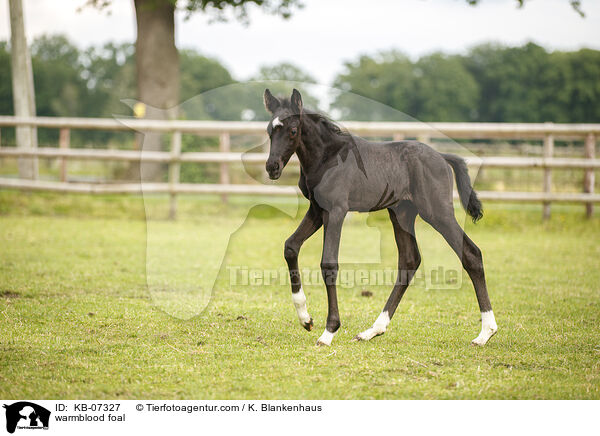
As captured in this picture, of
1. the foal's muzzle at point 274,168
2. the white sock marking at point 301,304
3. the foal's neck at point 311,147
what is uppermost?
the foal's neck at point 311,147

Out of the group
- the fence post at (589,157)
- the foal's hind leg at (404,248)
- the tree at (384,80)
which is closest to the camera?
the foal's hind leg at (404,248)

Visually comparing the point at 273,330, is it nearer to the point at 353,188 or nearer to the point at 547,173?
the point at 353,188

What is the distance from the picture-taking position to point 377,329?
4.54 m

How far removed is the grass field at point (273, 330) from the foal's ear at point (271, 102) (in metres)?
1.67

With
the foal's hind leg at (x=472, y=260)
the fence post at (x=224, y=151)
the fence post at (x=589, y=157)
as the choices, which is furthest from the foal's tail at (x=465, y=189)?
the fence post at (x=589, y=157)

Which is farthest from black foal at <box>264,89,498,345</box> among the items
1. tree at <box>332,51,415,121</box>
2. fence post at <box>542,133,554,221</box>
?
tree at <box>332,51,415,121</box>

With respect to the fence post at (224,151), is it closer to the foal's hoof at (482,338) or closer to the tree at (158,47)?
the tree at (158,47)

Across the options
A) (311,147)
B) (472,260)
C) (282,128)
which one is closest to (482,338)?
(472,260)

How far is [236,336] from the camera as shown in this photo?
14.9 feet

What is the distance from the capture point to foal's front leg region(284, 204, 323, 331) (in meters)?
4.43

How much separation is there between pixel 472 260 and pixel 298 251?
1295mm

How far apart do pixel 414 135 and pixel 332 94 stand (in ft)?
21.0

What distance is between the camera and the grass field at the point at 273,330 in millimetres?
3477

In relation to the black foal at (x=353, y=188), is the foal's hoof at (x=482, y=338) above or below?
below
